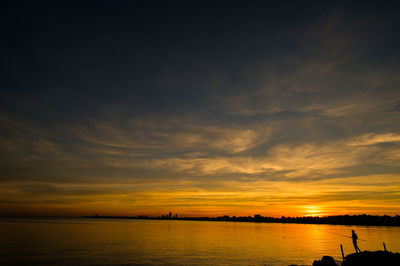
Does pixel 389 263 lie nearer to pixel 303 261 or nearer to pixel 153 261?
pixel 303 261

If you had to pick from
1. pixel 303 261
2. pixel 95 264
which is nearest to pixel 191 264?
pixel 95 264

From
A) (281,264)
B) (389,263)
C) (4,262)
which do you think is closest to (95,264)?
(4,262)

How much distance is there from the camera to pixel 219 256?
56.4 metres

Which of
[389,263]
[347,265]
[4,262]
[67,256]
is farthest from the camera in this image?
[67,256]

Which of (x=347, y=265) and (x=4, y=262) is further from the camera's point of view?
(x=4, y=262)

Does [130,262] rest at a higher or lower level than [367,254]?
lower

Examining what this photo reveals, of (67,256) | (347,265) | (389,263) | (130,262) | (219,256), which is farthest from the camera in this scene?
(219,256)

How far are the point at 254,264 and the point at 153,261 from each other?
62.1 feet

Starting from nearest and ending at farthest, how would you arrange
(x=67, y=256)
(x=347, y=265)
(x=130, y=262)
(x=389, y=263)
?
(x=389, y=263)
(x=347, y=265)
(x=130, y=262)
(x=67, y=256)

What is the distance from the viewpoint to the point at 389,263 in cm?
3378

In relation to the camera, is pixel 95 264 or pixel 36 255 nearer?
pixel 95 264

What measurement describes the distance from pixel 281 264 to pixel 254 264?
5.27 metres

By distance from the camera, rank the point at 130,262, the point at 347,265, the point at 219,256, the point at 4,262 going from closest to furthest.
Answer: the point at 347,265, the point at 4,262, the point at 130,262, the point at 219,256

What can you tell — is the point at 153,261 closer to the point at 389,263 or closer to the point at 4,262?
the point at 4,262
